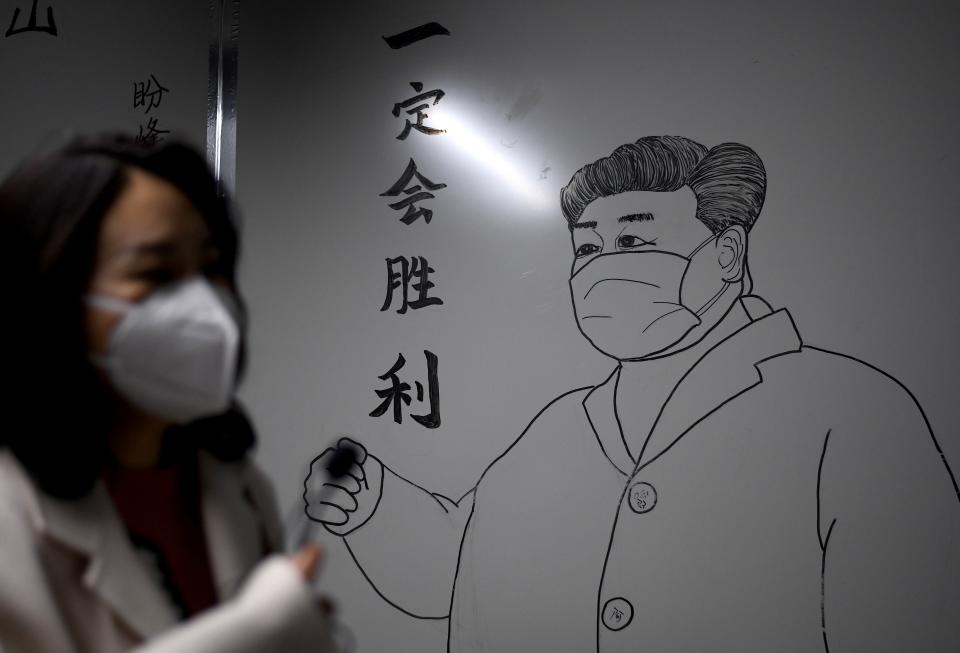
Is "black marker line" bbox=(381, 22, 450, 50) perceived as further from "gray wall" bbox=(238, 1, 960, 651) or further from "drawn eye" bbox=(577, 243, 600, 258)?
"drawn eye" bbox=(577, 243, 600, 258)

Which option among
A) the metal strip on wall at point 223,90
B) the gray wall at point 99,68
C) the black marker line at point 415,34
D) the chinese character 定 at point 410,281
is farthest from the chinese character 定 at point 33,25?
the chinese character 定 at point 410,281

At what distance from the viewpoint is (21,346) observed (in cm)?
58

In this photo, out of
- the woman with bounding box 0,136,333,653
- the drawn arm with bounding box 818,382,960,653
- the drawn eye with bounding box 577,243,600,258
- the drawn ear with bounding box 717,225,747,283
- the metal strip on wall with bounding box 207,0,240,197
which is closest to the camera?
the woman with bounding box 0,136,333,653

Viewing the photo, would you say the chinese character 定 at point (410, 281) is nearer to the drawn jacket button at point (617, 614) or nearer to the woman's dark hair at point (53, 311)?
the drawn jacket button at point (617, 614)

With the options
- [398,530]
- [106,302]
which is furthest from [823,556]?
[106,302]

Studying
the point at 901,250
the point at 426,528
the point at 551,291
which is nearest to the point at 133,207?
the point at 551,291

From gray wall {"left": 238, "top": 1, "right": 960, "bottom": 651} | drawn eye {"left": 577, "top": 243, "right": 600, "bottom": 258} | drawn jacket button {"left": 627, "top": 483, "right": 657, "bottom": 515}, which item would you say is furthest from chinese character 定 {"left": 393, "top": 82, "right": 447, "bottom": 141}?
drawn jacket button {"left": 627, "top": 483, "right": 657, "bottom": 515}

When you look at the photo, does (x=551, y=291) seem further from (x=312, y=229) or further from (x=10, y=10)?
(x=10, y=10)

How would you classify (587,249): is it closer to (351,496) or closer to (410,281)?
A: (410,281)

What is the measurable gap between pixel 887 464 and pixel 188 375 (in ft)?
3.56

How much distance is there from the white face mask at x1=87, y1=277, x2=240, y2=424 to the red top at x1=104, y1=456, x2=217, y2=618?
74 mm

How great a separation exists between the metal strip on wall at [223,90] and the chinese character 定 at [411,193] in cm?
44

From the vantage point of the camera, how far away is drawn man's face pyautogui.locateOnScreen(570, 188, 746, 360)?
1.30 metres

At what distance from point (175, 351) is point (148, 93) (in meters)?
1.29
